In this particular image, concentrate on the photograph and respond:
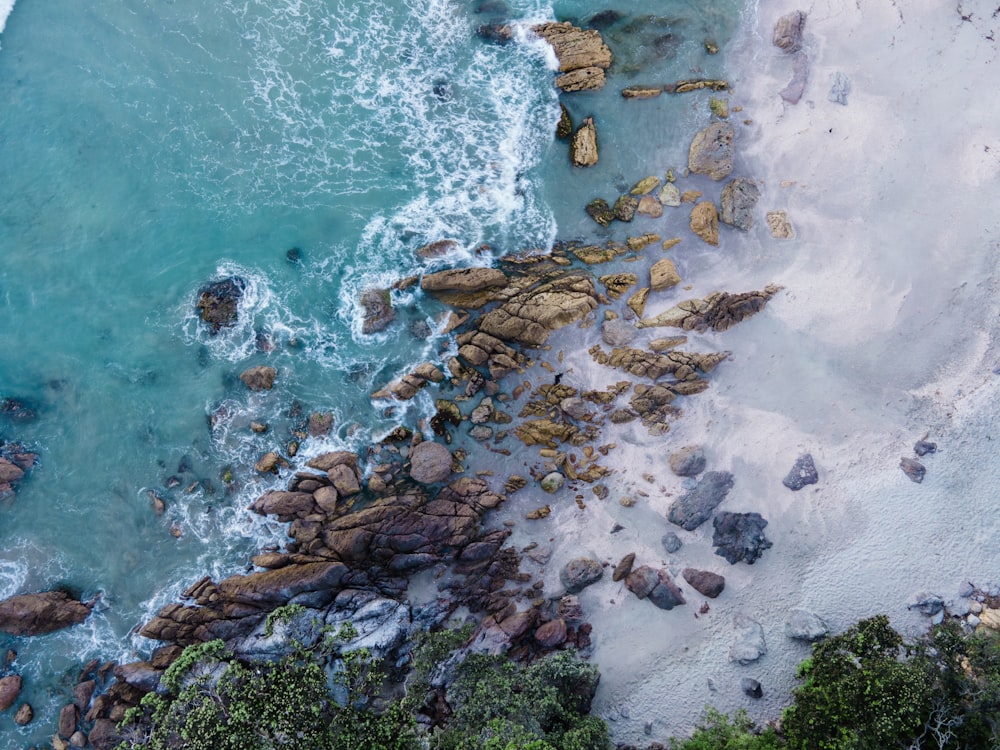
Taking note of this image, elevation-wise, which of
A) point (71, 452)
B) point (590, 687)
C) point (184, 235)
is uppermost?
point (184, 235)

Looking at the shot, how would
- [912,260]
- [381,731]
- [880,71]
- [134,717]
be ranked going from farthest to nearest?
[880,71]
[912,260]
[134,717]
[381,731]

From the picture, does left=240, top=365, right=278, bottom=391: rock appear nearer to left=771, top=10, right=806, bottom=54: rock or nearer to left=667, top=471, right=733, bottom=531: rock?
left=667, top=471, right=733, bottom=531: rock

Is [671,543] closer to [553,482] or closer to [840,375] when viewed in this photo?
[553,482]

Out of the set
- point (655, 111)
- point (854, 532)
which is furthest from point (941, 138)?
point (854, 532)

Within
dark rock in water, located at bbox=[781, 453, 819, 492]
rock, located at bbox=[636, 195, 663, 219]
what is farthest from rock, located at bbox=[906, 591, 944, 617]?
rock, located at bbox=[636, 195, 663, 219]

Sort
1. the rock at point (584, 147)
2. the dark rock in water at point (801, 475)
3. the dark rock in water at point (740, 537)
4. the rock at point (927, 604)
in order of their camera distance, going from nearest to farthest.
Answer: the rock at point (927, 604)
the dark rock in water at point (740, 537)
the dark rock in water at point (801, 475)
the rock at point (584, 147)

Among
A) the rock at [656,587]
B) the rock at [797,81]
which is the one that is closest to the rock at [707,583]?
the rock at [656,587]

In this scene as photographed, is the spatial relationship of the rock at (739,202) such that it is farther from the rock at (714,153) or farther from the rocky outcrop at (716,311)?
the rocky outcrop at (716,311)

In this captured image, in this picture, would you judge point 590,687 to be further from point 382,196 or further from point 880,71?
point 880,71
